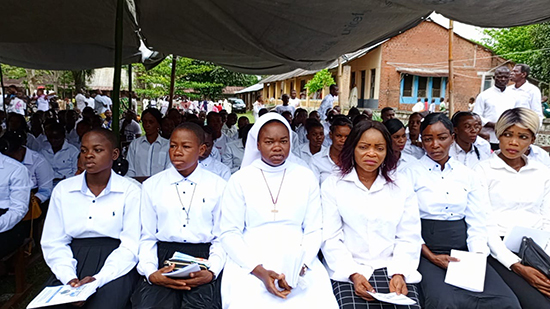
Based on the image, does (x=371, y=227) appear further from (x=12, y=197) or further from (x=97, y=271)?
(x=12, y=197)

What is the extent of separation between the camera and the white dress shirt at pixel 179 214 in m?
2.57

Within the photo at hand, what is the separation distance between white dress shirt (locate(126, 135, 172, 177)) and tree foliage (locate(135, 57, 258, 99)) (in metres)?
15.9

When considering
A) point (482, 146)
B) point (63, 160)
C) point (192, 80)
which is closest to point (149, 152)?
point (63, 160)

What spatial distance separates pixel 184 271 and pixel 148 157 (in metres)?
2.71

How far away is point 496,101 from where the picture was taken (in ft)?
18.7

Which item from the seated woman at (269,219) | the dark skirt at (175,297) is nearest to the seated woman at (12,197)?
the dark skirt at (175,297)

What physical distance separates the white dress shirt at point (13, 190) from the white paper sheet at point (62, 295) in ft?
3.45

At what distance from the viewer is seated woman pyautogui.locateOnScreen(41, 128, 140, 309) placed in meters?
2.44

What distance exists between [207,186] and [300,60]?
398 cm

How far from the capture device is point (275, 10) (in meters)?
Result: 4.14

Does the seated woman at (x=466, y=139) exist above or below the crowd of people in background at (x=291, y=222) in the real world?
above

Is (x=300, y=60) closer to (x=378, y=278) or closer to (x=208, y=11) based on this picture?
(x=208, y=11)

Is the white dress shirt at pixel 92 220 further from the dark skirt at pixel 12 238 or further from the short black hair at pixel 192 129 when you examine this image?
the dark skirt at pixel 12 238

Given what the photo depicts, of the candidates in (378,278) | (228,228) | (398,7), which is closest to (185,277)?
(228,228)
